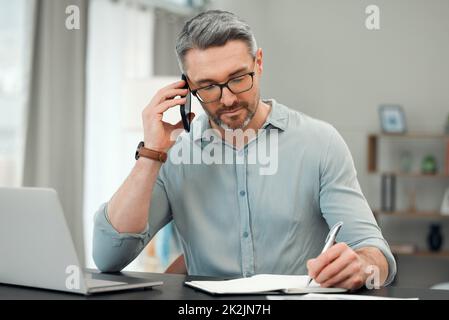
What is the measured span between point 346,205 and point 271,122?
336 millimetres

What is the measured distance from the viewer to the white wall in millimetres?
5336

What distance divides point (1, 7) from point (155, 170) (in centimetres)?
247

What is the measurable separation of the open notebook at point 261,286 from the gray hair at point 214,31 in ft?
2.26

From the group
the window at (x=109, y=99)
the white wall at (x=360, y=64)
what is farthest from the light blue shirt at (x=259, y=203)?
the white wall at (x=360, y=64)

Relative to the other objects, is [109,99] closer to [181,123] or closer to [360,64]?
[360,64]

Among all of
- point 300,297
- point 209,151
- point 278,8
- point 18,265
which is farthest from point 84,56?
point 300,297

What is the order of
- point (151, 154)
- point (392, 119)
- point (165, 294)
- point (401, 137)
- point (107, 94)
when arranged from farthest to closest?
point (401, 137) < point (392, 119) < point (107, 94) < point (151, 154) < point (165, 294)

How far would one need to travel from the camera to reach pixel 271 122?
6.23ft

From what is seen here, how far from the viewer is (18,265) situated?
4.31 feet

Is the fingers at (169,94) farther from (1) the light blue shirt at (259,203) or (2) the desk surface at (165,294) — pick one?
(2) the desk surface at (165,294)

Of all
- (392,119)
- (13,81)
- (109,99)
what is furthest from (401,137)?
(13,81)

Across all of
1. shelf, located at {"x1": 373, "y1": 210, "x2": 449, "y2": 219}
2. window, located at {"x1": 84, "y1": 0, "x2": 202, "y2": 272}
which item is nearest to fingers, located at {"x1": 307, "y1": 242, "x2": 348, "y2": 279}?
window, located at {"x1": 84, "y1": 0, "x2": 202, "y2": 272}

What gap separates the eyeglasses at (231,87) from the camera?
69.2 inches

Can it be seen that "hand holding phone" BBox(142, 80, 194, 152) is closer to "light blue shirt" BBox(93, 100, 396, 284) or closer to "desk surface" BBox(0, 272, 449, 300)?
"light blue shirt" BBox(93, 100, 396, 284)
